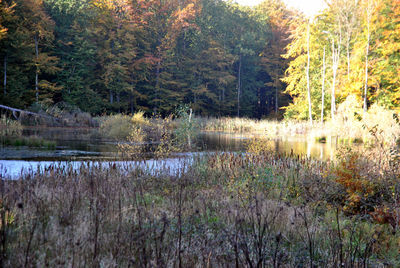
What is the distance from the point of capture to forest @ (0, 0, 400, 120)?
87.3ft

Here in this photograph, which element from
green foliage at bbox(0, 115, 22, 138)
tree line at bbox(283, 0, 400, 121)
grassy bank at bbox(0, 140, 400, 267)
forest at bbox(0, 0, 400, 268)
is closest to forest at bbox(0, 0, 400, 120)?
tree line at bbox(283, 0, 400, 121)

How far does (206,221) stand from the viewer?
14.3ft

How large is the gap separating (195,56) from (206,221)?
3932cm

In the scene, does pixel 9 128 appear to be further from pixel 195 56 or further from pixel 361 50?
pixel 195 56

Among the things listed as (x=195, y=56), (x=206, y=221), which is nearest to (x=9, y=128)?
(x=206, y=221)

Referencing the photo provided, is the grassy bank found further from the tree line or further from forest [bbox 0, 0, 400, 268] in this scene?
the tree line

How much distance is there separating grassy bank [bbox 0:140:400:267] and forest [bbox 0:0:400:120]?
21.3 meters

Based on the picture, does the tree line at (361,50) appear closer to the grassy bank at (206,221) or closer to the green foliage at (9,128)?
the grassy bank at (206,221)

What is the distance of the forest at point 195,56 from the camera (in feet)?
87.3

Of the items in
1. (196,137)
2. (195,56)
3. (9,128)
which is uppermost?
(195,56)

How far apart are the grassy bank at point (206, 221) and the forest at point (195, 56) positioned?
21.3 metres

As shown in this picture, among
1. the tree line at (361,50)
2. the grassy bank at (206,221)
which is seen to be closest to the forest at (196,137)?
the grassy bank at (206,221)

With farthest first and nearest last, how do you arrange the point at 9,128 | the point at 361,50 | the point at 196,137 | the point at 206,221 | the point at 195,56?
1. the point at 195,56
2. the point at 361,50
3. the point at 196,137
4. the point at 9,128
5. the point at 206,221

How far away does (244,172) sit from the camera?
26.9 ft
